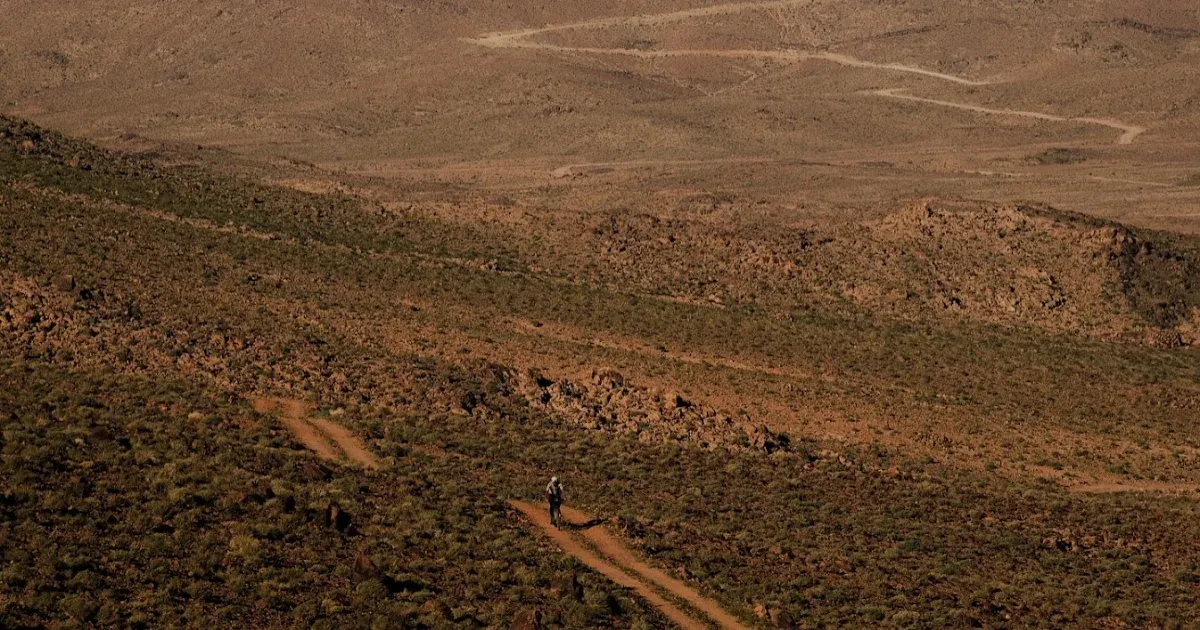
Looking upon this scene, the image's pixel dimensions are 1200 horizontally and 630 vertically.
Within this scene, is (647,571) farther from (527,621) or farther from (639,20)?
(639,20)

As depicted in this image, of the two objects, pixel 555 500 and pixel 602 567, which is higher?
pixel 555 500

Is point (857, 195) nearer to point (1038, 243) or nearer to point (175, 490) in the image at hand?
point (1038, 243)

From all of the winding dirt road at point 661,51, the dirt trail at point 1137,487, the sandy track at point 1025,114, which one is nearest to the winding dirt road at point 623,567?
the dirt trail at point 1137,487

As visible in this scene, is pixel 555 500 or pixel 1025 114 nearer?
pixel 555 500

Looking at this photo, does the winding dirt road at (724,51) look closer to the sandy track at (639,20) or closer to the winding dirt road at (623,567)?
the sandy track at (639,20)

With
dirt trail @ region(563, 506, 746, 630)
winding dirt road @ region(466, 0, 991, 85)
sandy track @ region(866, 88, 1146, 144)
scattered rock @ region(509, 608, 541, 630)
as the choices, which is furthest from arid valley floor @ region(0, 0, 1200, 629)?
winding dirt road @ region(466, 0, 991, 85)

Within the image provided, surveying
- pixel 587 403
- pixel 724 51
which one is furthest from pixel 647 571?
pixel 724 51

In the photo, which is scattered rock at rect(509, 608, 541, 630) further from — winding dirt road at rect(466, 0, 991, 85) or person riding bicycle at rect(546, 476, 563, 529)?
winding dirt road at rect(466, 0, 991, 85)
